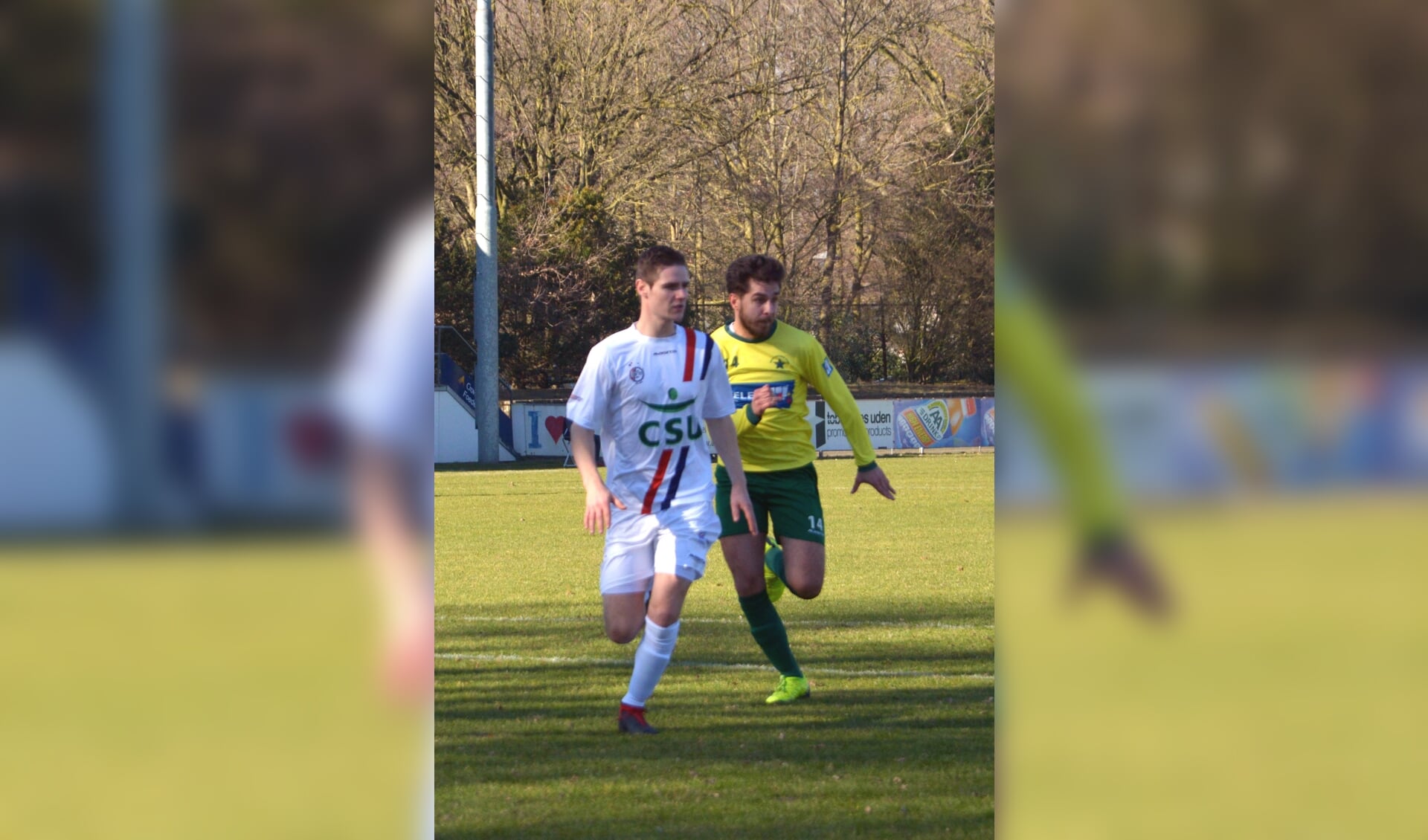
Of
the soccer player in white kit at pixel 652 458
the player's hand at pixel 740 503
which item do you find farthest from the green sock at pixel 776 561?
the soccer player in white kit at pixel 652 458

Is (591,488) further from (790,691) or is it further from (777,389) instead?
(777,389)

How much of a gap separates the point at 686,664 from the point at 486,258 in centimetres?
2013

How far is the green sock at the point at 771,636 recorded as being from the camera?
709 centimetres

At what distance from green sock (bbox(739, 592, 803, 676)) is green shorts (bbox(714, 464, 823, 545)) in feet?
1.40

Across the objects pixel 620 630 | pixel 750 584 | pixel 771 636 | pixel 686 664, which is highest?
pixel 750 584

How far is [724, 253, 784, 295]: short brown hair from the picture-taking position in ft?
24.3
